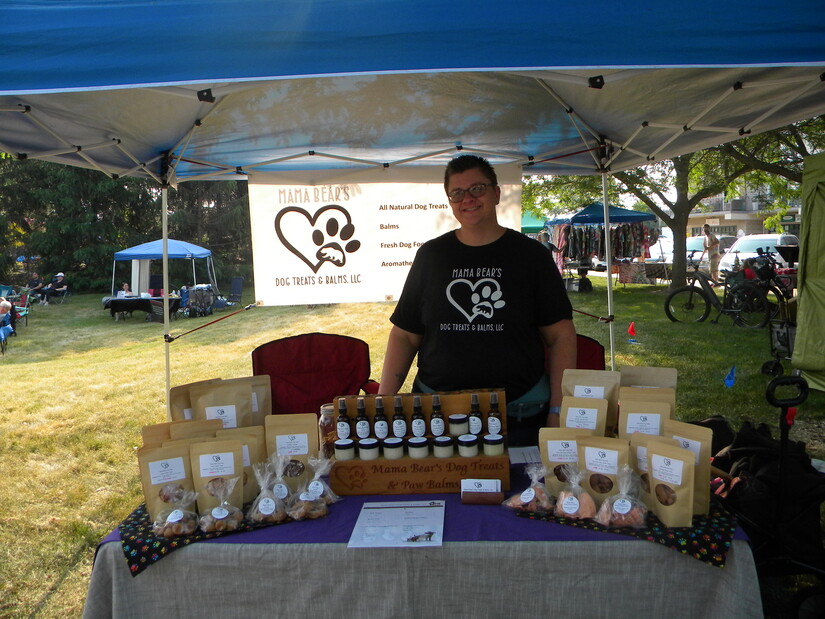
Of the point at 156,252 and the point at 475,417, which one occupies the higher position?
the point at 156,252

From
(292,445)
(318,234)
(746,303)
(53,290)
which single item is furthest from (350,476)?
(53,290)

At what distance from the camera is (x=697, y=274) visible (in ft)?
30.8

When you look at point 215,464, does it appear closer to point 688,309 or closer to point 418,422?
point 418,422

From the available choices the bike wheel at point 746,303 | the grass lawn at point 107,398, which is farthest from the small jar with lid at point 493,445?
the bike wheel at point 746,303

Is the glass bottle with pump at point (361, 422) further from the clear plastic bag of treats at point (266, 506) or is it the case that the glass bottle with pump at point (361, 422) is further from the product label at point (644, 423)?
the product label at point (644, 423)

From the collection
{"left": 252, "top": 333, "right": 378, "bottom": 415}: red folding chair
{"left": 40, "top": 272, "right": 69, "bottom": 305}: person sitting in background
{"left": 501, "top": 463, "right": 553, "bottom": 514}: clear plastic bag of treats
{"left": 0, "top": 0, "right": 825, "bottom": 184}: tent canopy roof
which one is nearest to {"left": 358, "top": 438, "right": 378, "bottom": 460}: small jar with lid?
{"left": 501, "top": 463, "right": 553, "bottom": 514}: clear plastic bag of treats

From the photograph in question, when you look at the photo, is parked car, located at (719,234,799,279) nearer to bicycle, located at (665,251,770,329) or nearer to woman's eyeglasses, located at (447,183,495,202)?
bicycle, located at (665,251,770,329)

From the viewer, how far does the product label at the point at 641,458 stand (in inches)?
55.3

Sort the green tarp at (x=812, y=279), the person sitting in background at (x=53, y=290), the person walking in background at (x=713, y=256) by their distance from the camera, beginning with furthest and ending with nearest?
the person sitting in background at (x=53, y=290) → the person walking in background at (x=713, y=256) → the green tarp at (x=812, y=279)

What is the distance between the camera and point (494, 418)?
1.55 metres

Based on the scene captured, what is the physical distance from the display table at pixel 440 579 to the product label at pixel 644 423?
325mm

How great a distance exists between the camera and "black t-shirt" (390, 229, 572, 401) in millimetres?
2031

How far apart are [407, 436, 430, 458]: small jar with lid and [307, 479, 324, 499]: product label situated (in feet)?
0.79

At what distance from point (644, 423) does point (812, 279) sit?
161 inches
